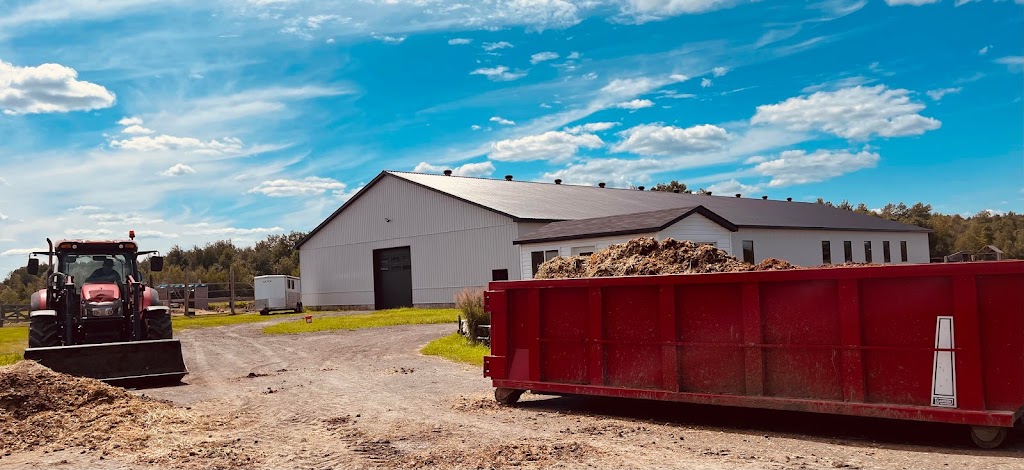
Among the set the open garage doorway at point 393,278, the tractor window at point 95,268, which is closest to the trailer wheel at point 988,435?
the tractor window at point 95,268

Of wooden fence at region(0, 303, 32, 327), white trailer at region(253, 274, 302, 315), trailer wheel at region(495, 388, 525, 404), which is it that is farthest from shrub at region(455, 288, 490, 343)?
wooden fence at region(0, 303, 32, 327)

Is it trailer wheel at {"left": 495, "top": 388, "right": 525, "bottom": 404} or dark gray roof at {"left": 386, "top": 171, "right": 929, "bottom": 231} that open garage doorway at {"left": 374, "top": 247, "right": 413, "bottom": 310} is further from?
trailer wheel at {"left": 495, "top": 388, "right": 525, "bottom": 404}

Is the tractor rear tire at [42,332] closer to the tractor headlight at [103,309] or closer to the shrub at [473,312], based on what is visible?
the tractor headlight at [103,309]

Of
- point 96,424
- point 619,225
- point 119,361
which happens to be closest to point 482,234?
point 619,225

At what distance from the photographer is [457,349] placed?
58.4 ft

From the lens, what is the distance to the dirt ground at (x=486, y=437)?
23.0ft

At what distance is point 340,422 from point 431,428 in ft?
4.08

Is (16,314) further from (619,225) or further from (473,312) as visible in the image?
(473,312)

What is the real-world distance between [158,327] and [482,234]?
22471mm

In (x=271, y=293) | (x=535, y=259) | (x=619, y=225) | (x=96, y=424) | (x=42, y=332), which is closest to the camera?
(x=96, y=424)

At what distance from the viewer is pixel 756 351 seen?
814 centimetres

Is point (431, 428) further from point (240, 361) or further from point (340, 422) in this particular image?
point (240, 361)

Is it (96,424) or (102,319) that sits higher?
(102,319)

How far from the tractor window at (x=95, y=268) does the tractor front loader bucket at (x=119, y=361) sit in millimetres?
2765
